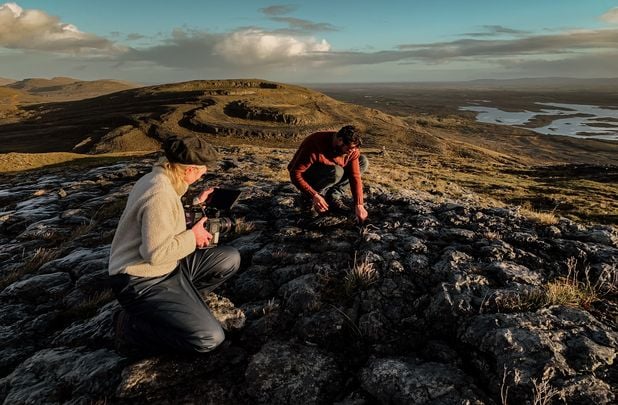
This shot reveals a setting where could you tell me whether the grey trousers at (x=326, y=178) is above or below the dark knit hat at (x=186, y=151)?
below

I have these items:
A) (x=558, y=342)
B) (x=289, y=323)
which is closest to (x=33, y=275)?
(x=289, y=323)

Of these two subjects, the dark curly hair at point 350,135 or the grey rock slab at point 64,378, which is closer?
the grey rock slab at point 64,378

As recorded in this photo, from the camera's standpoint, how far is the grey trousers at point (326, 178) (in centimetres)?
791

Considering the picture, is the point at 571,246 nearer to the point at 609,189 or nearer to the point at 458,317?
the point at 458,317

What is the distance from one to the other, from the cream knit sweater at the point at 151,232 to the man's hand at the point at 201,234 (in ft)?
0.54

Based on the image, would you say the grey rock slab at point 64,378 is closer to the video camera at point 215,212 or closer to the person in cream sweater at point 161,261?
the person in cream sweater at point 161,261

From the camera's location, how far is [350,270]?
5570mm

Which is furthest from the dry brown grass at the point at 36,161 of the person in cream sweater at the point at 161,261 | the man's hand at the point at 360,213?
the person in cream sweater at the point at 161,261

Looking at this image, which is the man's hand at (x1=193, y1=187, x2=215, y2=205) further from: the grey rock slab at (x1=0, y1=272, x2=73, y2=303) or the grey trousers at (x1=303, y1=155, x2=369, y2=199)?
the grey trousers at (x1=303, y1=155, x2=369, y2=199)

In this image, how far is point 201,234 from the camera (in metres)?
4.57

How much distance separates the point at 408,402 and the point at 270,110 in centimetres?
8046

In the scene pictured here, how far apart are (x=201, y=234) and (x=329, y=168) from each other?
12.5ft

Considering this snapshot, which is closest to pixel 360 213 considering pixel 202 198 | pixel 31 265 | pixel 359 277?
pixel 359 277

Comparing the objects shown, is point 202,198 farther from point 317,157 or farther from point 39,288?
point 39,288
